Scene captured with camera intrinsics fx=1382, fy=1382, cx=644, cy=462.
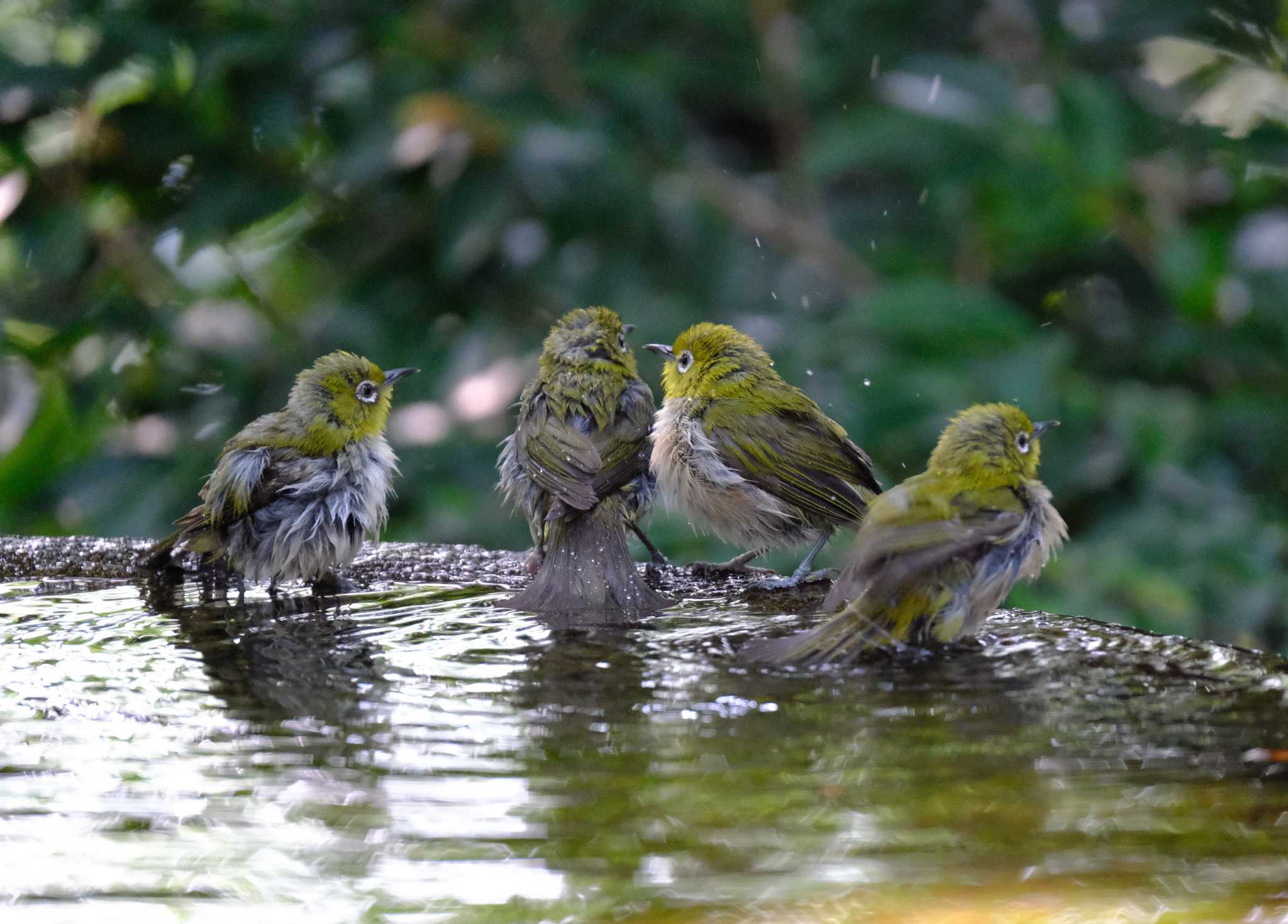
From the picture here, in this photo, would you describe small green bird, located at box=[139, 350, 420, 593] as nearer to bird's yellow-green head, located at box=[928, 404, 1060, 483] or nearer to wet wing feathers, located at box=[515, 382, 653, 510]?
wet wing feathers, located at box=[515, 382, 653, 510]

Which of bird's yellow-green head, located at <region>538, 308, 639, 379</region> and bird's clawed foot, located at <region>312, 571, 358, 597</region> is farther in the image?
bird's yellow-green head, located at <region>538, 308, 639, 379</region>

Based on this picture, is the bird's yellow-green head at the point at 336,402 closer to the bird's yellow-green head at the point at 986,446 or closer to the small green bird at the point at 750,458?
the small green bird at the point at 750,458

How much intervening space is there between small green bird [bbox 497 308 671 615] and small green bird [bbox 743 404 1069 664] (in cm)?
60

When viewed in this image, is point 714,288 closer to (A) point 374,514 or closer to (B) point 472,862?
(A) point 374,514

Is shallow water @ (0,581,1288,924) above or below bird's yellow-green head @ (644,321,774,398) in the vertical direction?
below

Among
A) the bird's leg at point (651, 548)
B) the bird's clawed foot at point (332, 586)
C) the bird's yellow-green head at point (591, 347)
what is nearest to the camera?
the bird's clawed foot at point (332, 586)

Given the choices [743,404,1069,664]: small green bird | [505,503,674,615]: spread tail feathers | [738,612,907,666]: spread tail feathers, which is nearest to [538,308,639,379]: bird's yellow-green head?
[505,503,674,615]: spread tail feathers

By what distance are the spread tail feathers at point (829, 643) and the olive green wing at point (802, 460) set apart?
99cm

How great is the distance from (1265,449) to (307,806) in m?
3.64

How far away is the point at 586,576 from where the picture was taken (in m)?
3.19

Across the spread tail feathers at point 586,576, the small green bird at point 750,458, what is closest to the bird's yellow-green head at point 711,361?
the small green bird at point 750,458

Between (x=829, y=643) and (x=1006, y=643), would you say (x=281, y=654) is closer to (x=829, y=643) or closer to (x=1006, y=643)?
(x=829, y=643)

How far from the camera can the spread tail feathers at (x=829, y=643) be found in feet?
8.31

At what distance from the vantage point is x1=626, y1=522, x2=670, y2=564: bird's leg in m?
4.03
